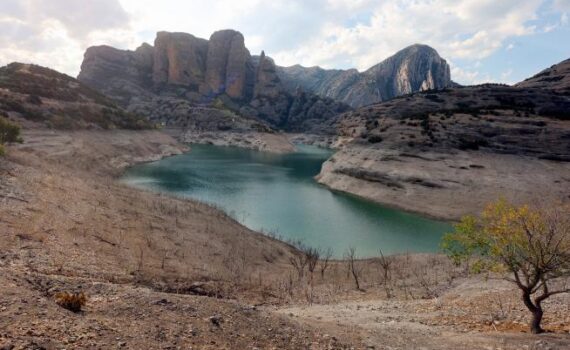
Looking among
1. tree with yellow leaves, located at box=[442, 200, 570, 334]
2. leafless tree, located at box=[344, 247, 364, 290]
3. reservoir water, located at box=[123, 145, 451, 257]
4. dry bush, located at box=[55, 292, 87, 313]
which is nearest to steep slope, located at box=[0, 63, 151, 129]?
reservoir water, located at box=[123, 145, 451, 257]

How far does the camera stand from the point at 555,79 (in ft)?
465

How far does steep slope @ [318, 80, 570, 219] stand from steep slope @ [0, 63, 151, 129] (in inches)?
2679

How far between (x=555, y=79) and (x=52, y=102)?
168178mm

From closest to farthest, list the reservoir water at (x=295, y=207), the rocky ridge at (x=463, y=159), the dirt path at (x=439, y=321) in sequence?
the dirt path at (x=439, y=321), the reservoir water at (x=295, y=207), the rocky ridge at (x=463, y=159)

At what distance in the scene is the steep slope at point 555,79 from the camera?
13118 centimetres

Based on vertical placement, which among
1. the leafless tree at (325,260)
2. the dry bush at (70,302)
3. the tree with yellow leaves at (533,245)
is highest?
the tree with yellow leaves at (533,245)

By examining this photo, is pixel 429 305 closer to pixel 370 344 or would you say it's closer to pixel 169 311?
pixel 370 344

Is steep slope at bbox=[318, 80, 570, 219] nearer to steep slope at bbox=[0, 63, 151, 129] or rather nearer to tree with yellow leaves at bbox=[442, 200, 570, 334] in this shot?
tree with yellow leaves at bbox=[442, 200, 570, 334]

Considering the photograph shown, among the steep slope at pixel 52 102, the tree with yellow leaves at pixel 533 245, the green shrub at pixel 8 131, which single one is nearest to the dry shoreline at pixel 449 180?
the tree with yellow leaves at pixel 533 245

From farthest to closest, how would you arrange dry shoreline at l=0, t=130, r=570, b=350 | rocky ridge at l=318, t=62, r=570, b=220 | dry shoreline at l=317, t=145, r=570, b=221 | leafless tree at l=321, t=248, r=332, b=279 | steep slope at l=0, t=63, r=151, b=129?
steep slope at l=0, t=63, r=151, b=129 < rocky ridge at l=318, t=62, r=570, b=220 < dry shoreline at l=317, t=145, r=570, b=221 < leafless tree at l=321, t=248, r=332, b=279 < dry shoreline at l=0, t=130, r=570, b=350

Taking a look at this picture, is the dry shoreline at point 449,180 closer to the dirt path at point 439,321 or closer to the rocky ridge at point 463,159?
the rocky ridge at point 463,159

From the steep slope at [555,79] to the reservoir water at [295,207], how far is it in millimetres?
90978

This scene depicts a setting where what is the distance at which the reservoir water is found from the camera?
1897 inches

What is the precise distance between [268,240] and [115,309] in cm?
2819
